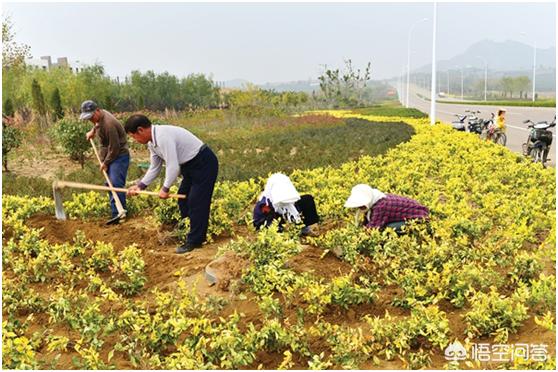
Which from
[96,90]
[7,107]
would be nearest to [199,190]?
[7,107]

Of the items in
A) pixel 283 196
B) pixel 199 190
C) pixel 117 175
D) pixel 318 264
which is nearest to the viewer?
pixel 318 264

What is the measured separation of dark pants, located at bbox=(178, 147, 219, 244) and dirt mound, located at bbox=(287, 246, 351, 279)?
111 centimetres

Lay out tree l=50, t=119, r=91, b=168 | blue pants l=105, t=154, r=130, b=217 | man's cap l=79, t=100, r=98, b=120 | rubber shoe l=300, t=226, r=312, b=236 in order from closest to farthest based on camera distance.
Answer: rubber shoe l=300, t=226, r=312, b=236
man's cap l=79, t=100, r=98, b=120
blue pants l=105, t=154, r=130, b=217
tree l=50, t=119, r=91, b=168

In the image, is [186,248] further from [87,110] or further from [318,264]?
[87,110]

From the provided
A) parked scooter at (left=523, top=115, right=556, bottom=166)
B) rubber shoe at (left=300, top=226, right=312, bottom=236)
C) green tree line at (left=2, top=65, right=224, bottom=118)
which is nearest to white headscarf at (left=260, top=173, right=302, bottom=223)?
rubber shoe at (left=300, top=226, right=312, bottom=236)

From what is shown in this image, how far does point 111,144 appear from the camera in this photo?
21.1 feet

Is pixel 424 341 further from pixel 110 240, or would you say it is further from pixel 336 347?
pixel 110 240

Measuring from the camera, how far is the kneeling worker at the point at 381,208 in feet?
16.6

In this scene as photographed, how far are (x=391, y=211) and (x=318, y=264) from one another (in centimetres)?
93

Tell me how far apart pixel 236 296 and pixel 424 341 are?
1.43 m

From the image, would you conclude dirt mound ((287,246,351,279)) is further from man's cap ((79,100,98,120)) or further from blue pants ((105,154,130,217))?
man's cap ((79,100,98,120))

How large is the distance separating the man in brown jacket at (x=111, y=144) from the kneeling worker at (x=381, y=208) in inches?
114

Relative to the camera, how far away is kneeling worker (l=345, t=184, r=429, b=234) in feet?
16.6

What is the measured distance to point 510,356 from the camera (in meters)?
3.30
